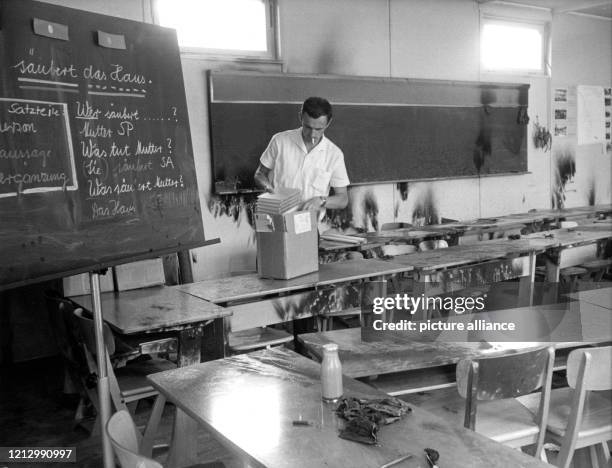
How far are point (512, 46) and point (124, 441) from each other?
6.88m

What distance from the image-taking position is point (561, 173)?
793 cm

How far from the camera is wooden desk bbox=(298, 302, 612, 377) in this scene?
2.54 metres

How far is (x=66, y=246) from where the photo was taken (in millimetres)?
2455

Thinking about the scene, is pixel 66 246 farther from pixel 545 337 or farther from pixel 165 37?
pixel 545 337

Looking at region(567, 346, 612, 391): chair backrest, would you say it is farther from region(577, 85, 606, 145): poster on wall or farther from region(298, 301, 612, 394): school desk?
region(577, 85, 606, 145): poster on wall

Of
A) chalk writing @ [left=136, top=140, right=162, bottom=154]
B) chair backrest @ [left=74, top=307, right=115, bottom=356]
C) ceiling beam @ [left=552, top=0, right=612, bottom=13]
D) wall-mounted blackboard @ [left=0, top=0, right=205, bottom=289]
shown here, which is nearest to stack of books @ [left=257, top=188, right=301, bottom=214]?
wall-mounted blackboard @ [left=0, top=0, right=205, bottom=289]

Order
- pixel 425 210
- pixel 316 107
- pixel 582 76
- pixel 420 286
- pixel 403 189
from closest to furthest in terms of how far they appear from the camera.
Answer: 1. pixel 420 286
2. pixel 316 107
3. pixel 403 189
4. pixel 425 210
5. pixel 582 76

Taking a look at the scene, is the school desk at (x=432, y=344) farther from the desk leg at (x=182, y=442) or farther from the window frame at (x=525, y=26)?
the window frame at (x=525, y=26)

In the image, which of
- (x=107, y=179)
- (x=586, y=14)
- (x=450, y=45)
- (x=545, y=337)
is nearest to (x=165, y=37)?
(x=107, y=179)

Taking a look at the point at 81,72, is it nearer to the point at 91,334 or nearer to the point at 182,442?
the point at 91,334

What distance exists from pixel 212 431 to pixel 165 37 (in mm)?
1879

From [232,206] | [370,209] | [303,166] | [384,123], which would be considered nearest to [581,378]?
[303,166]

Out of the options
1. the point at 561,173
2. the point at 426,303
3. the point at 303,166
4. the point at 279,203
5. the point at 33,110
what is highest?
the point at 33,110

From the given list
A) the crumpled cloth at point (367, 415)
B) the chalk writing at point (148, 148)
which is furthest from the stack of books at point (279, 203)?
the crumpled cloth at point (367, 415)
